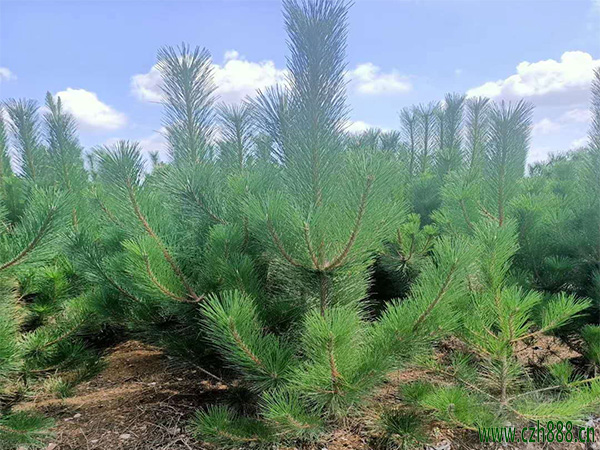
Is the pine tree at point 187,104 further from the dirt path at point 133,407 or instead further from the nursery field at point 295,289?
the dirt path at point 133,407

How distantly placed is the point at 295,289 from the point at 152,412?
104cm

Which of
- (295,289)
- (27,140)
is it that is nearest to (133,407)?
(295,289)

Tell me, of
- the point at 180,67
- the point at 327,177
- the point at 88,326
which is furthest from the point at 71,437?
the point at 180,67

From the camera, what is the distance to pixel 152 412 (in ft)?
7.30

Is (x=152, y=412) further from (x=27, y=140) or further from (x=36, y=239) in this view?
(x=27, y=140)

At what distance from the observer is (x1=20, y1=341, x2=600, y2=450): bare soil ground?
6.47ft

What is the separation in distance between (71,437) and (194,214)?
1.23m

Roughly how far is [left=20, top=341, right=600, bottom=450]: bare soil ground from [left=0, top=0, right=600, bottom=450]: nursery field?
0.01m

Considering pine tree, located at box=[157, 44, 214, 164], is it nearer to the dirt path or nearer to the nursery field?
the nursery field

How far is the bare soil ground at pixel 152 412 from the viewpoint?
197 cm

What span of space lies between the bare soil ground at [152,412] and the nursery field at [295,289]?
0.01m

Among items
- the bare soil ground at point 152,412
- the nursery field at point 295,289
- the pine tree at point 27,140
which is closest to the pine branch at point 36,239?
the nursery field at point 295,289

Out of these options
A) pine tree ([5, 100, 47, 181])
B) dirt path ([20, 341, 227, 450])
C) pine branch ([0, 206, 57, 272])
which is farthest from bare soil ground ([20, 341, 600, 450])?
pine tree ([5, 100, 47, 181])

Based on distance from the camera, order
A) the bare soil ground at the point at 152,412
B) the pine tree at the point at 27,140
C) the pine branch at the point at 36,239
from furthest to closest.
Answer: the pine tree at the point at 27,140, the bare soil ground at the point at 152,412, the pine branch at the point at 36,239
